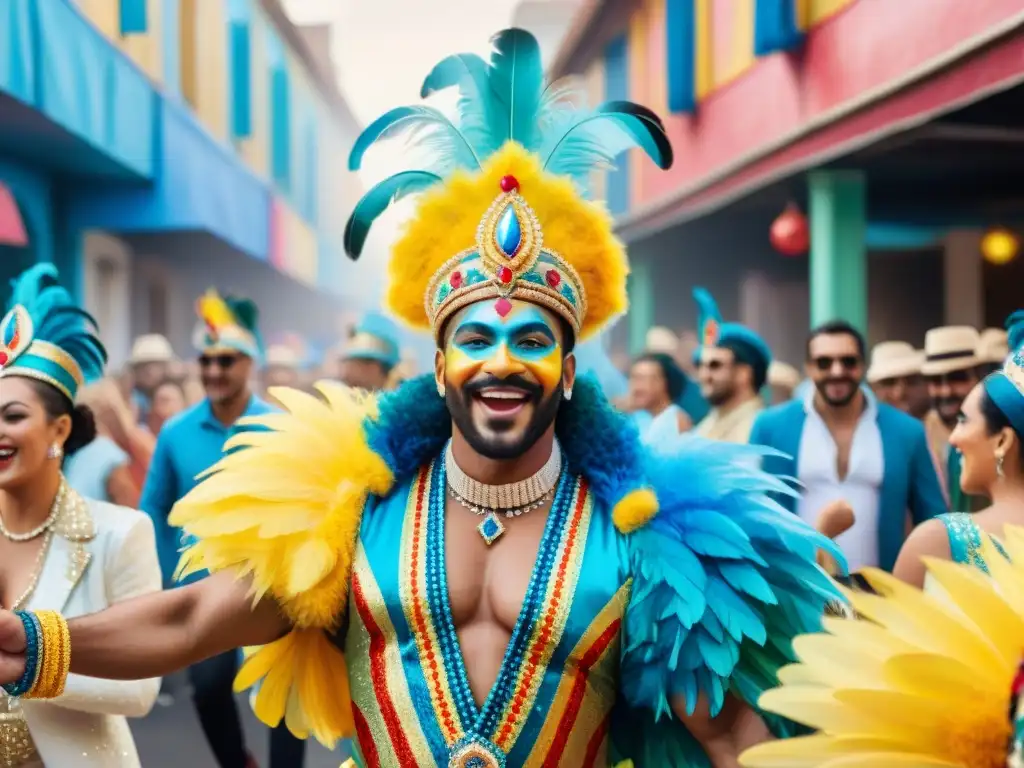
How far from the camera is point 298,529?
2.77 metres

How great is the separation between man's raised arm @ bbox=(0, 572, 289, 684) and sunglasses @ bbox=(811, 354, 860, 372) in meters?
3.52

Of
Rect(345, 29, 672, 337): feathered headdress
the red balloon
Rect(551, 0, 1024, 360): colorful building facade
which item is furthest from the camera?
the red balloon

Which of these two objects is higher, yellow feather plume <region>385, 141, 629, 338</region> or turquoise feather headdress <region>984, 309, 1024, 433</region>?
yellow feather plume <region>385, 141, 629, 338</region>

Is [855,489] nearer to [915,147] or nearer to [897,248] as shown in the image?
[915,147]

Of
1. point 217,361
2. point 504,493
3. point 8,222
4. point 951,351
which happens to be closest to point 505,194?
point 504,493

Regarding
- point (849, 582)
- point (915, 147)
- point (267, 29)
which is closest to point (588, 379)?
point (849, 582)

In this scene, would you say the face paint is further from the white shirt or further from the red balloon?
the red balloon

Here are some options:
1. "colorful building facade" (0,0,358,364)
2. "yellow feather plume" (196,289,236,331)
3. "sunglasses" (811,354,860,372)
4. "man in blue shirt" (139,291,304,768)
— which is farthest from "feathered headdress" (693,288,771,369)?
"colorful building facade" (0,0,358,364)

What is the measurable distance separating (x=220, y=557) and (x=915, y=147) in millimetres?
7443

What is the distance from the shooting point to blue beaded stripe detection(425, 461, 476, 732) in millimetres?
2695

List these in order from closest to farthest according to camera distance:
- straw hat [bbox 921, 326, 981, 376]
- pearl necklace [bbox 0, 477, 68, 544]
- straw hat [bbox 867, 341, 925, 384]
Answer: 1. pearl necklace [bbox 0, 477, 68, 544]
2. straw hat [bbox 921, 326, 981, 376]
3. straw hat [bbox 867, 341, 925, 384]

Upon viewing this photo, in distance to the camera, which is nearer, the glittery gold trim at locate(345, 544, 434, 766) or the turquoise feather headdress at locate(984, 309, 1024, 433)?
the glittery gold trim at locate(345, 544, 434, 766)

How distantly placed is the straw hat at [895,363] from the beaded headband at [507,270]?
17.1 ft

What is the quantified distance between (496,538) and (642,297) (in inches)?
596
